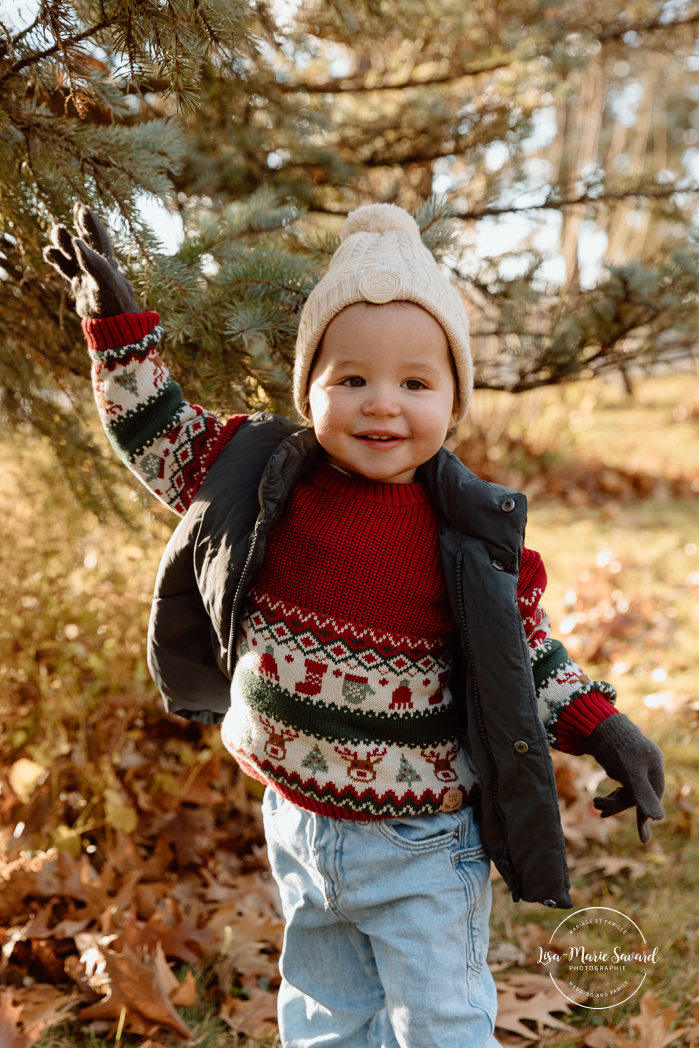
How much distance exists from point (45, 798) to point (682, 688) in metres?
2.93

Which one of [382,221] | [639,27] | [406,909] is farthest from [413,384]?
[639,27]

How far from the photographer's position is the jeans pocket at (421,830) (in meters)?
1.55

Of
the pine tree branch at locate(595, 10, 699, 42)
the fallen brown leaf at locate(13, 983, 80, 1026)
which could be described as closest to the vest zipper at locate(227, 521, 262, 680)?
the fallen brown leaf at locate(13, 983, 80, 1026)

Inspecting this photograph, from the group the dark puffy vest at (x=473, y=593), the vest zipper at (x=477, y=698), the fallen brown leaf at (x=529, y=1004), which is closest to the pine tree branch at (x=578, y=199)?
the dark puffy vest at (x=473, y=593)

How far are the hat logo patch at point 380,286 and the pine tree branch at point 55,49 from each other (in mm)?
681

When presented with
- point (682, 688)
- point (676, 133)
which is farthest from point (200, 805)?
point (676, 133)

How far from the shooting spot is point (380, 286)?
1518 mm

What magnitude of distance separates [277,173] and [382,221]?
1.53m

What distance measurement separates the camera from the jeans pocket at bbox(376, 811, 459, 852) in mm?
1555

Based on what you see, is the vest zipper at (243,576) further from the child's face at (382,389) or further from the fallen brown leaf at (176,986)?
the fallen brown leaf at (176,986)

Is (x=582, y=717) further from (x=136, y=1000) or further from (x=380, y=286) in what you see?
(x=136, y=1000)

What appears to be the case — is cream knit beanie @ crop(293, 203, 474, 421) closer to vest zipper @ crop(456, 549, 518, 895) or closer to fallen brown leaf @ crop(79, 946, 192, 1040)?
vest zipper @ crop(456, 549, 518, 895)

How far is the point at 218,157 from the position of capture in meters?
2.92

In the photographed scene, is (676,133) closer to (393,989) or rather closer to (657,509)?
(657,509)
